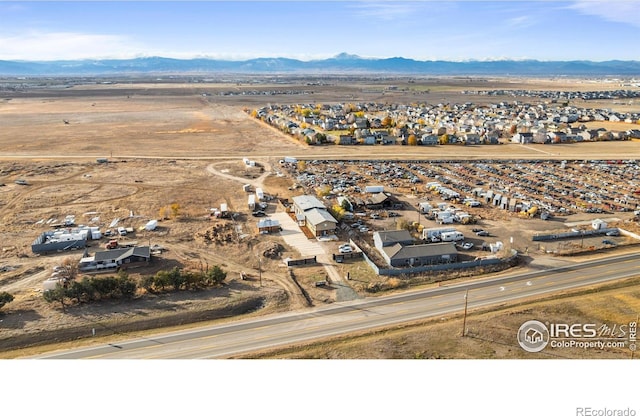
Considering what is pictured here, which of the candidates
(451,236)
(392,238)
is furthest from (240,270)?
(451,236)

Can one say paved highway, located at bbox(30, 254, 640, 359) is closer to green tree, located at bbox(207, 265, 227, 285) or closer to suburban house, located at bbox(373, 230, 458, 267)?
suburban house, located at bbox(373, 230, 458, 267)

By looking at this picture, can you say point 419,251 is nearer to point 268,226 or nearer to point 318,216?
point 318,216

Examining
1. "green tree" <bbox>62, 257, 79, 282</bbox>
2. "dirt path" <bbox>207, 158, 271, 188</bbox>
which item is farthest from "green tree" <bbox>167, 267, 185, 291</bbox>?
"dirt path" <bbox>207, 158, 271, 188</bbox>

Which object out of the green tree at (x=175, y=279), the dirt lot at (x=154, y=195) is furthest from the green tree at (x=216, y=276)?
the green tree at (x=175, y=279)

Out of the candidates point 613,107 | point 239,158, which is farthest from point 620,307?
point 613,107

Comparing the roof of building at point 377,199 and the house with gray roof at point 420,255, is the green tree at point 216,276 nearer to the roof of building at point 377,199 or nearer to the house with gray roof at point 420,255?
the house with gray roof at point 420,255

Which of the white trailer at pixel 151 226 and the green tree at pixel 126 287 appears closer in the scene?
the green tree at pixel 126 287

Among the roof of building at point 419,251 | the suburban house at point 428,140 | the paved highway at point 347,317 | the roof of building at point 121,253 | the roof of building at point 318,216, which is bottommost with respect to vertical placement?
the paved highway at point 347,317
